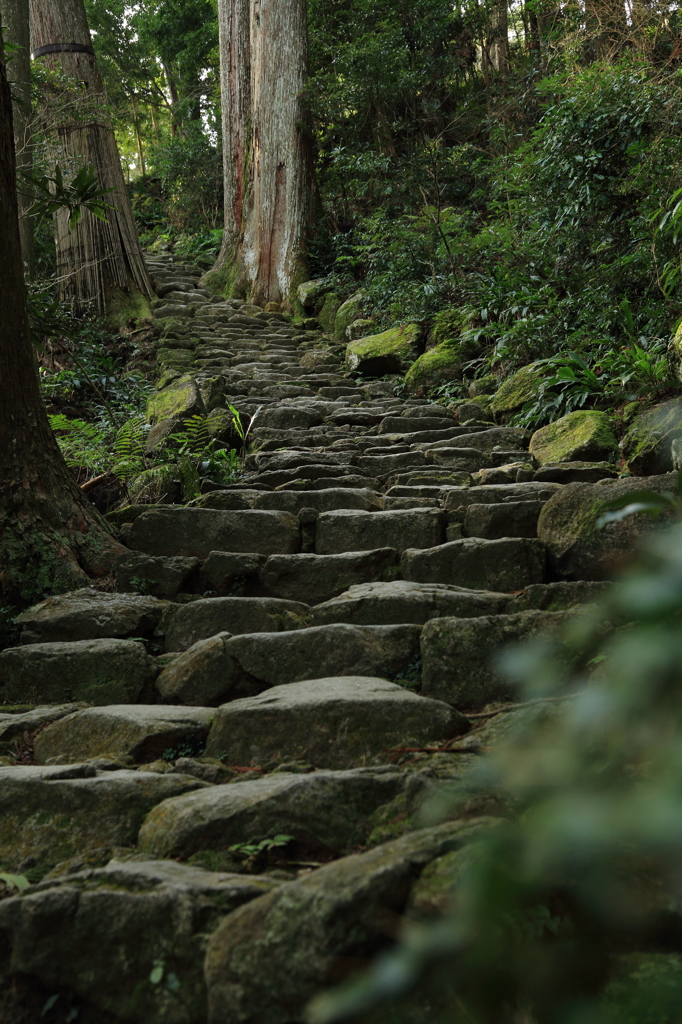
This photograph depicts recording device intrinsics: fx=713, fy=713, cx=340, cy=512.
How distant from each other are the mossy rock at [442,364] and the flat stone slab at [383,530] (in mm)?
3651

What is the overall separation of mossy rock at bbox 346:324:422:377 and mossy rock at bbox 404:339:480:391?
390mm

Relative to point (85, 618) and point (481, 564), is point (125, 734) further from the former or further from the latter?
point (481, 564)

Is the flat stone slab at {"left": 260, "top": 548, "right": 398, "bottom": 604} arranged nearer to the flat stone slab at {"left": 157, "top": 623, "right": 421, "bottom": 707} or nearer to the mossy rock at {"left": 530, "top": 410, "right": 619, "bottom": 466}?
the flat stone slab at {"left": 157, "top": 623, "right": 421, "bottom": 707}

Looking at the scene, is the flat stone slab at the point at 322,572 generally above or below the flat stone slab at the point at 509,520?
below

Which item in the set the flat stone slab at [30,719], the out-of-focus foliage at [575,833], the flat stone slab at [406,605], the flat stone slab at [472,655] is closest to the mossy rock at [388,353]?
the flat stone slab at [406,605]

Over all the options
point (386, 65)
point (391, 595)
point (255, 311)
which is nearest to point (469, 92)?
point (386, 65)

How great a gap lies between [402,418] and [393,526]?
2563 millimetres

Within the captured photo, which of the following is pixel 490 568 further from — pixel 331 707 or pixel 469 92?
pixel 469 92

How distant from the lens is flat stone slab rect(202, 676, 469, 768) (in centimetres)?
193

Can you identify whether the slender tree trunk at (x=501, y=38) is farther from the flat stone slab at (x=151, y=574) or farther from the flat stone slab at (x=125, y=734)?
the flat stone slab at (x=125, y=734)

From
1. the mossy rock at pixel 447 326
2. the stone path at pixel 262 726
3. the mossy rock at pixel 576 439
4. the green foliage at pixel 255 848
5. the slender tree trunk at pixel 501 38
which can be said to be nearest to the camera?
the stone path at pixel 262 726

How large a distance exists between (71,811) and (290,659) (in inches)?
35.3

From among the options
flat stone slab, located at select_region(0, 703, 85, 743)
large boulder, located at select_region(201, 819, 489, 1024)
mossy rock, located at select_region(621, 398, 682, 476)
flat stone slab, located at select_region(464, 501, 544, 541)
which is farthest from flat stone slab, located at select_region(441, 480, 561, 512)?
large boulder, located at select_region(201, 819, 489, 1024)

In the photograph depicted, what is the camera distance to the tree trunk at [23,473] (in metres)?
3.09
